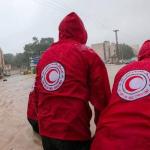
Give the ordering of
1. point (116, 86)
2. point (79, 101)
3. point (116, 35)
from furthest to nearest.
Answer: point (116, 35) < point (79, 101) < point (116, 86)

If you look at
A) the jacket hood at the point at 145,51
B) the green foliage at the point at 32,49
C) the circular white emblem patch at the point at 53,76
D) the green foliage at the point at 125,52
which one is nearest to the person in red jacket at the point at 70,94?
the circular white emblem patch at the point at 53,76

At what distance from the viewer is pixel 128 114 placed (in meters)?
2.71

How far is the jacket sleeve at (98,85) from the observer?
3359mm

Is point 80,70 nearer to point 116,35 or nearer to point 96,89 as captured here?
point 96,89

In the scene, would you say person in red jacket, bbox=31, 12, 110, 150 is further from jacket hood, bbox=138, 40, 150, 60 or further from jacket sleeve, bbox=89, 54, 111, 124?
jacket hood, bbox=138, 40, 150, 60

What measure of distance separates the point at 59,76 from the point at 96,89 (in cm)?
32

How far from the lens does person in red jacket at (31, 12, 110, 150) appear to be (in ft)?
10.7

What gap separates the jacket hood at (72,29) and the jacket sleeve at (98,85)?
12.4 inches

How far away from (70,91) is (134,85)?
64 cm

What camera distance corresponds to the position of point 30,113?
622cm

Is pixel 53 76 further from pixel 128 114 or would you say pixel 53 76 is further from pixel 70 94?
pixel 128 114

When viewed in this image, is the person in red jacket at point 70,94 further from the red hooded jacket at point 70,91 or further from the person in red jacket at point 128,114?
the person in red jacket at point 128,114

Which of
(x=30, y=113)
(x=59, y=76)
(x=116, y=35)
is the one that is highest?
(x=116, y=35)

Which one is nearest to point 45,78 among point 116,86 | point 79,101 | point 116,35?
point 79,101
